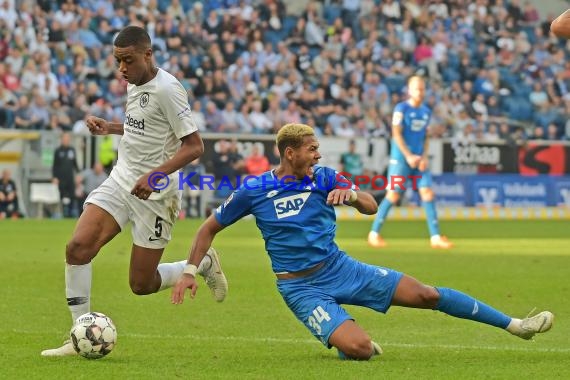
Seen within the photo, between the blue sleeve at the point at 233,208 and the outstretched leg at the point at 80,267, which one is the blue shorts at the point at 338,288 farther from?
the outstretched leg at the point at 80,267

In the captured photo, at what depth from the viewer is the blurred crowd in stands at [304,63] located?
86.1ft

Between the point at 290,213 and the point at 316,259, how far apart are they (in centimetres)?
36

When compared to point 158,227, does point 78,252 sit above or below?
below

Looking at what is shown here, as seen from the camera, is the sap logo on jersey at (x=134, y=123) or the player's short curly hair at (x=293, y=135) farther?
the sap logo on jersey at (x=134, y=123)

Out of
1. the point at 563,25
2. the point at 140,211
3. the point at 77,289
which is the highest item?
the point at 563,25

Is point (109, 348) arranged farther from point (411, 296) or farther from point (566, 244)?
point (566, 244)

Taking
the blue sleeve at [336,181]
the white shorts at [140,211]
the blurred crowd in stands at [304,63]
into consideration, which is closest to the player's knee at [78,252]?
the white shorts at [140,211]

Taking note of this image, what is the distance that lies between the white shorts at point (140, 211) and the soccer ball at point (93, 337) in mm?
1161

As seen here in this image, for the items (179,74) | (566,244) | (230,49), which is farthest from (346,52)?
(566,244)

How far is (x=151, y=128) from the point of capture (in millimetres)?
8844

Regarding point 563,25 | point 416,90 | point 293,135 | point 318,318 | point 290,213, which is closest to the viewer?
point 563,25

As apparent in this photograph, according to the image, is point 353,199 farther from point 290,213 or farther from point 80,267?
point 80,267

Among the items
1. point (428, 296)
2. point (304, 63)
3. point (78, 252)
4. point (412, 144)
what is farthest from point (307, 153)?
point (304, 63)

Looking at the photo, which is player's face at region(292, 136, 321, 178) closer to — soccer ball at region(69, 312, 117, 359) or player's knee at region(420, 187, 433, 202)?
soccer ball at region(69, 312, 117, 359)
